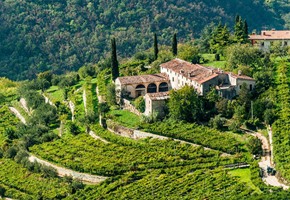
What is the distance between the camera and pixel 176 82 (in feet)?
245

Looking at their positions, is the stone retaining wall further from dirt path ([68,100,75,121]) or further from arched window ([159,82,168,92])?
dirt path ([68,100,75,121])

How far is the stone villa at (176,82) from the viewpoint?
2702 inches

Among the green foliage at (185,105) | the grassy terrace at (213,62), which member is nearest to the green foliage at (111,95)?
the green foliage at (185,105)

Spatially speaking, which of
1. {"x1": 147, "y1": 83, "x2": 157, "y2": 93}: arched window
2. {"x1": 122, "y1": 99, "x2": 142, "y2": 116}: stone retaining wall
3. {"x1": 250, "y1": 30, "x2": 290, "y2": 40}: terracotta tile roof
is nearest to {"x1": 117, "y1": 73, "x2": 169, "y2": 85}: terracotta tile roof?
{"x1": 147, "y1": 83, "x2": 157, "y2": 93}: arched window

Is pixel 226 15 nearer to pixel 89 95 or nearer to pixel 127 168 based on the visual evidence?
A: pixel 89 95

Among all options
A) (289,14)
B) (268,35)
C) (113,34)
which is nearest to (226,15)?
(289,14)

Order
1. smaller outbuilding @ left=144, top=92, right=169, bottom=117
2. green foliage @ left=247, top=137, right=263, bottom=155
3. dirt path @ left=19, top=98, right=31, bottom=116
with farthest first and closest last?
1. dirt path @ left=19, top=98, right=31, bottom=116
2. smaller outbuilding @ left=144, top=92, right=169, bottom=117
3. green foliage @ left=247, top=137, right=263, bottom=155

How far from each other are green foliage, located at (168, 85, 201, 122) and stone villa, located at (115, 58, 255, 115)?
2.06 m

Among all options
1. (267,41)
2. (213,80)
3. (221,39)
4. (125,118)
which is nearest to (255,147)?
(213,80)

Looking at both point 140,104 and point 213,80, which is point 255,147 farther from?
point 140,104

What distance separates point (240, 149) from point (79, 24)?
9546 cm

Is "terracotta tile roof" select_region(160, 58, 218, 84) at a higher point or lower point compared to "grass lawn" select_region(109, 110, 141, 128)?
higher

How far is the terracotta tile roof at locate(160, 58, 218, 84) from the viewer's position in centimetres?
7006

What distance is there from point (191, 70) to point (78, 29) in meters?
79.0
